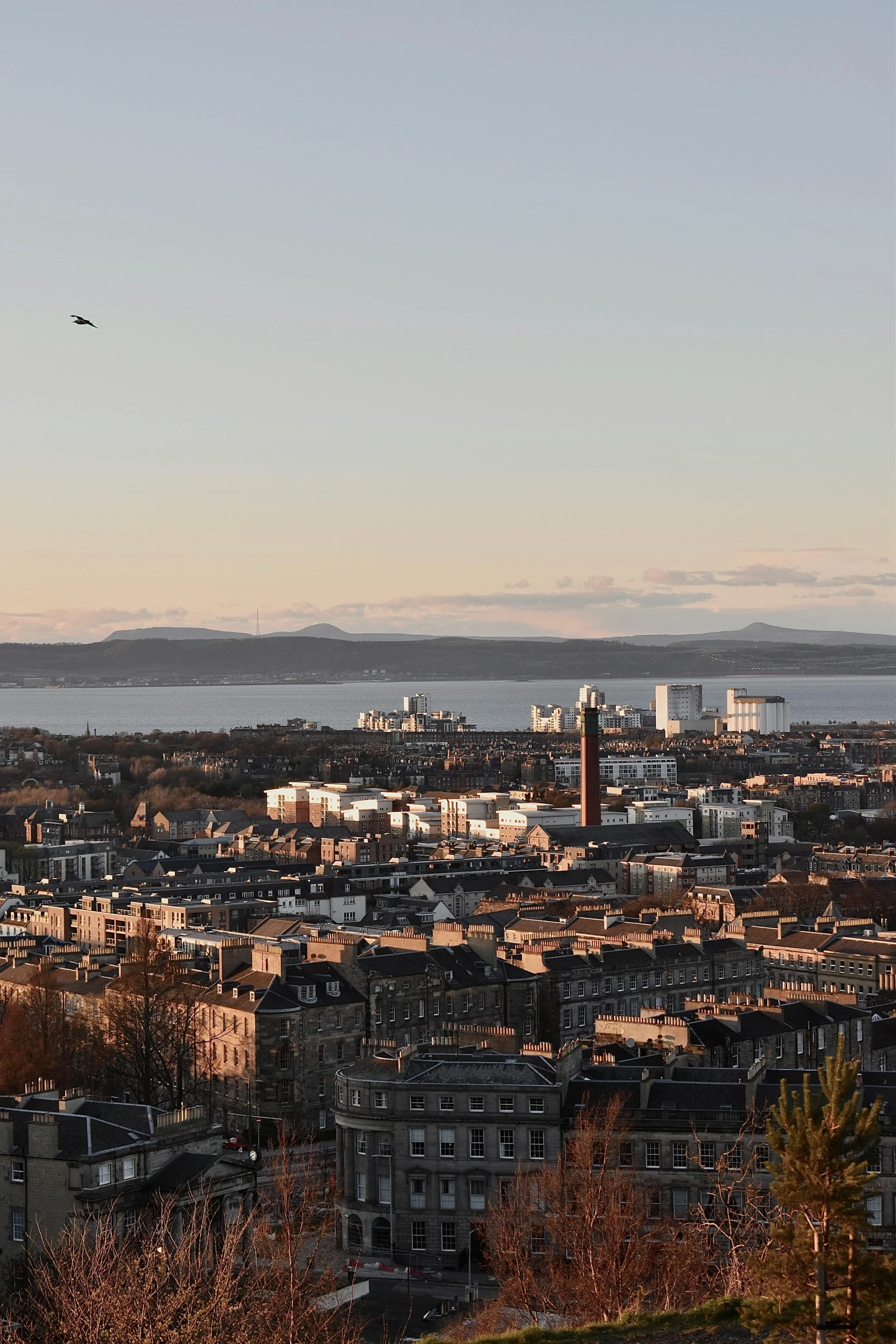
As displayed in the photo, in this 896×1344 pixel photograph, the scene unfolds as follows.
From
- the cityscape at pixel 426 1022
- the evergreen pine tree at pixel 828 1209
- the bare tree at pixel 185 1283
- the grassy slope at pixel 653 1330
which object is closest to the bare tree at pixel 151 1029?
the cityscape at pixel 426 1022

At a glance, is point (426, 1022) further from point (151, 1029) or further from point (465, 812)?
point (465, 812)

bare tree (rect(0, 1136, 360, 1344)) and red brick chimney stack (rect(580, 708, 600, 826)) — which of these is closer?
bare tree (rect(0, 1136, 360, 1344))

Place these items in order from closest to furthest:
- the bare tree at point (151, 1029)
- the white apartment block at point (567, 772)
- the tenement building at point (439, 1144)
Answer: the tenement building at point (439, 1144) → the bare tree at point (151, 1029) → the white apartment block at point (567, 772)

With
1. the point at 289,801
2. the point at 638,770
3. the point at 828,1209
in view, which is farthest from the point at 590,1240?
the point at 638,770

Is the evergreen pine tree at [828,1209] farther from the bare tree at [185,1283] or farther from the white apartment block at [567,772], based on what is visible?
the white apartment block at [567,772]

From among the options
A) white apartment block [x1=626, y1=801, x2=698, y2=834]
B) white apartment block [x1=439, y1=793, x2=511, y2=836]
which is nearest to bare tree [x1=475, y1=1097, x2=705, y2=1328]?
white apartment block [x1=626, y1=801, x2=698, y2=834]

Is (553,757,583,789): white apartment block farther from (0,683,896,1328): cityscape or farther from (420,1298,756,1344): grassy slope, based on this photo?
(420,1298,756,1344): grassy slope

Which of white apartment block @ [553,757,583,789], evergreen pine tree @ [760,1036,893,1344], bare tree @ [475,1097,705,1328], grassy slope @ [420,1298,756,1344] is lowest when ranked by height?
white apartment block @ [553,757,583,789]

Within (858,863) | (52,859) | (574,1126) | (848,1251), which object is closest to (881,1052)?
(574,1126)
